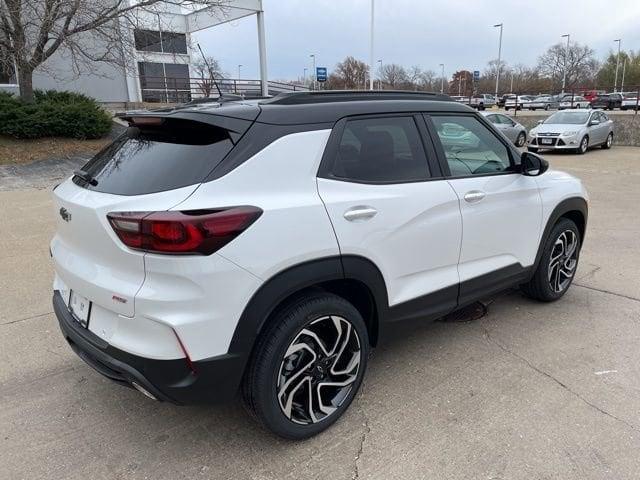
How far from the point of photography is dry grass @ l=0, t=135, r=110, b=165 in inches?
539

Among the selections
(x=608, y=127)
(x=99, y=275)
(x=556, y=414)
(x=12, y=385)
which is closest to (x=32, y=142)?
(x=12, y=385)

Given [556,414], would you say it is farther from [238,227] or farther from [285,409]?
[238,227]

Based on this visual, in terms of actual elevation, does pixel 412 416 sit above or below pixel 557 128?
below

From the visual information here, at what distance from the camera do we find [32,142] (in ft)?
49.1

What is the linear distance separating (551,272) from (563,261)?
0.20 m

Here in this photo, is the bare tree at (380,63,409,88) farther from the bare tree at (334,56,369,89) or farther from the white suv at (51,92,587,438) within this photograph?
the white suv at (51,92,587,438)

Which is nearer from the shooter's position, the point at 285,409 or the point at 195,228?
the point at 195,228

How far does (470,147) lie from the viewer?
3566 mm

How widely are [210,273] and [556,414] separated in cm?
207

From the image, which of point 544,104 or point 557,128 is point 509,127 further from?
point 544,104

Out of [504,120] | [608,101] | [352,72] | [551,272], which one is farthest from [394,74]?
[551,272]

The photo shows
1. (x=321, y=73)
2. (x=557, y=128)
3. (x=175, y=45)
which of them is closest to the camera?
(x=557, y=128)

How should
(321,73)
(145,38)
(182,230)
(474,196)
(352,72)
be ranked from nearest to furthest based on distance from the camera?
(182,230), (474,196), (145,38), (321,73), (352,72)

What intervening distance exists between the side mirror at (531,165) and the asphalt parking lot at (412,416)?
1.18m
